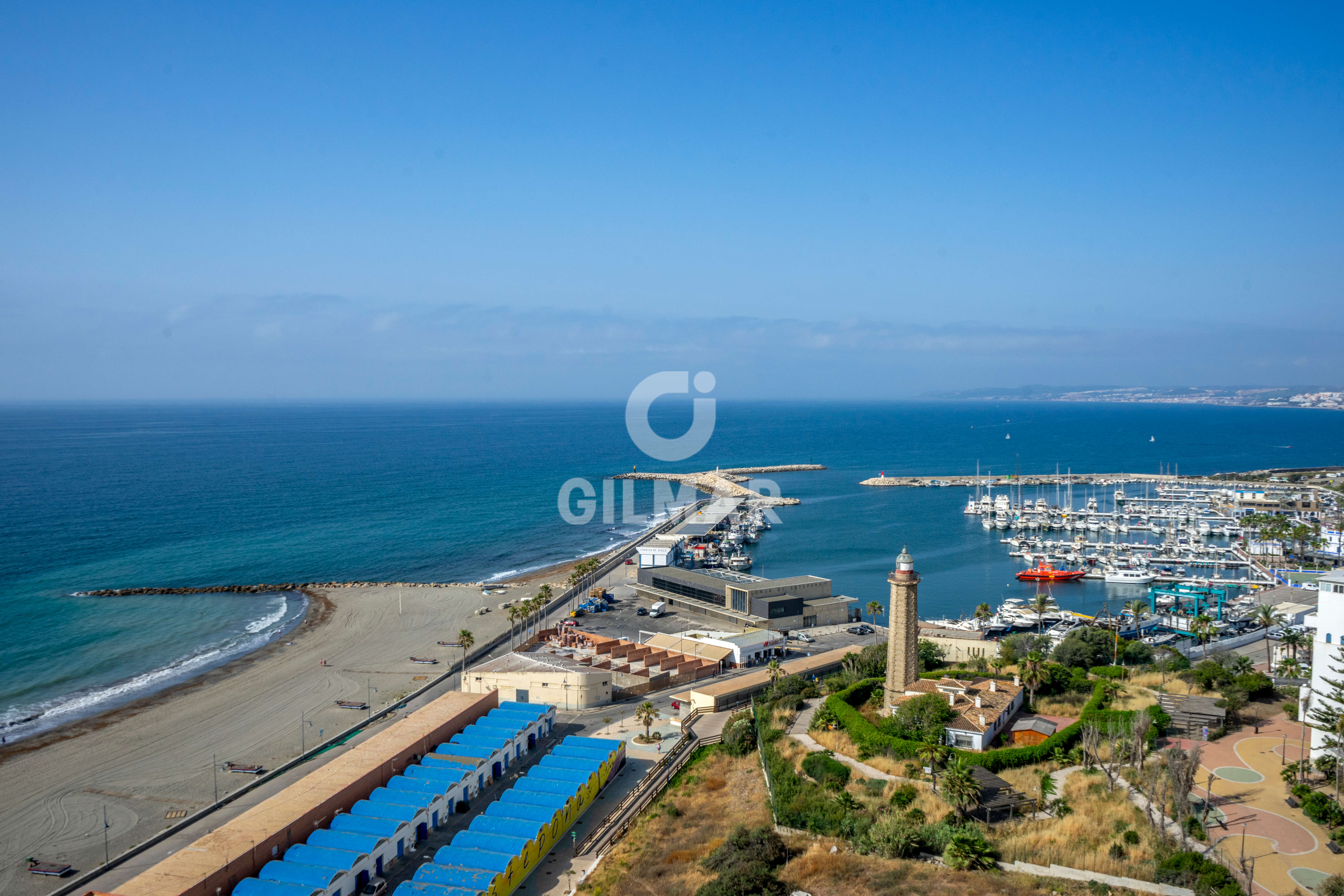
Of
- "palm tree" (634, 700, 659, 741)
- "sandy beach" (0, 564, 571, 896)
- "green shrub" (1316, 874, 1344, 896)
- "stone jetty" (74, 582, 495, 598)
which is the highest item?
"green shrub" (1316, 874, 1344, 896)

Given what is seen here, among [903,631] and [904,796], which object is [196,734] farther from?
[903,631]

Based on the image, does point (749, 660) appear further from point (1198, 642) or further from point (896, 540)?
point (896, 540)

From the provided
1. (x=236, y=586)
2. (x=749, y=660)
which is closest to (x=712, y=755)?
(x=749, y=660)

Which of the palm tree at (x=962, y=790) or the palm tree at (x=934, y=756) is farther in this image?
the palm tree at (x=934, y=756)

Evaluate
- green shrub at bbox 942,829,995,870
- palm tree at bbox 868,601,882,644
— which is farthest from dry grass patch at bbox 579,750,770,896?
palm tree at bbox 868,601,882,644

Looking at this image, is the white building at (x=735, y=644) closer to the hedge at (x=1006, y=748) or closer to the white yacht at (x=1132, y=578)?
the hedge at (x=1006, y=748)

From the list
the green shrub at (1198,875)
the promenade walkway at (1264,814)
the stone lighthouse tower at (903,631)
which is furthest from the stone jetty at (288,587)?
the green shrub at (1198,875)

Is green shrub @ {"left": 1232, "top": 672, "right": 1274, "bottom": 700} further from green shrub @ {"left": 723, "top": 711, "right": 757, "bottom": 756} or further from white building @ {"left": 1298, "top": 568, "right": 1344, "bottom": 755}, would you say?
green shrub @ {"left": 723, "top": 711, "right": 757, "bottom": 756}
